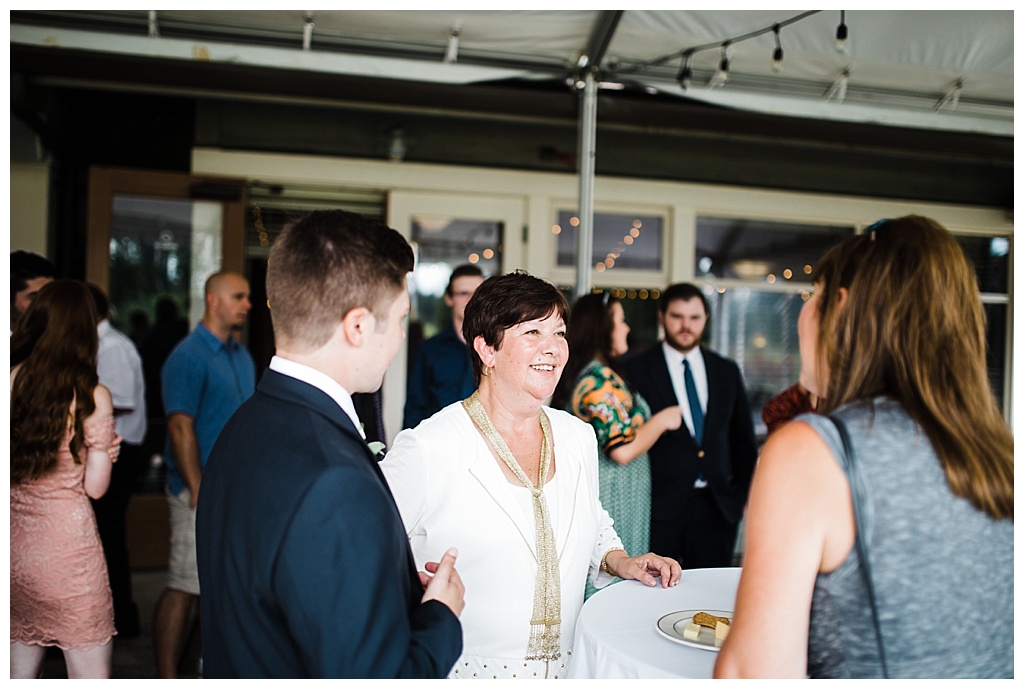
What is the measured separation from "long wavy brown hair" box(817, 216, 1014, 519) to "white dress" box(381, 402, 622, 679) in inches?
32.1

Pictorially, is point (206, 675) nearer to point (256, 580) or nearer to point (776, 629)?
point (256, 580)

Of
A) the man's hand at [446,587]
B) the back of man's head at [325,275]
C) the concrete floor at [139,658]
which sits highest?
the back of man's head at [325,275]

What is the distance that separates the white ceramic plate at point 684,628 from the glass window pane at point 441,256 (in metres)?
3.82

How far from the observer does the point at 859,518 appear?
1.10 metres

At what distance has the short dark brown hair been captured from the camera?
193cm

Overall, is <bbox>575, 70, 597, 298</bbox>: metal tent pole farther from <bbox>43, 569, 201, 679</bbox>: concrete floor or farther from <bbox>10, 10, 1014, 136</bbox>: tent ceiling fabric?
<bbox>43, 569, 201, 679</bbox>: concrete floor

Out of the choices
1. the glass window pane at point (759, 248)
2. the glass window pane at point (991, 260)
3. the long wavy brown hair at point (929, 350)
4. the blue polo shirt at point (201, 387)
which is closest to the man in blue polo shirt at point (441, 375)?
the blue polo shirt at point (201, 387)

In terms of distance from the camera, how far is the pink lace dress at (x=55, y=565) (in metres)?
2.39

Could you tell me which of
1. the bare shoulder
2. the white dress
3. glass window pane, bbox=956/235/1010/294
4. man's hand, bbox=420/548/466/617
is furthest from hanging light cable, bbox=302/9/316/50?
glass window pane, bbox=956/235/1010/294

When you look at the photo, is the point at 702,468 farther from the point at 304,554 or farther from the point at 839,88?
the point at 304,554

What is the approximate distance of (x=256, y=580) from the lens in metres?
1.04

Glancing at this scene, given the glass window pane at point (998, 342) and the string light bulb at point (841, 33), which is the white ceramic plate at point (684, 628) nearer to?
the string light bulb at point (841, 33)

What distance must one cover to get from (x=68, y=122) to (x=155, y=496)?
2.42 meters
